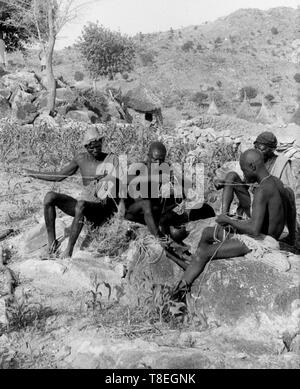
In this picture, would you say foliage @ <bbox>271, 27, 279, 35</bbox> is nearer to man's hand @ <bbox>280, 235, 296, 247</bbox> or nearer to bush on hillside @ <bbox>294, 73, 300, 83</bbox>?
bush on hillside @ <bbox>294, 73, 300, 83</bbox>

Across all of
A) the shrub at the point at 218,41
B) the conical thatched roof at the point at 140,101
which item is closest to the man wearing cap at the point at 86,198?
the conical thatched roof at the point at 140,101

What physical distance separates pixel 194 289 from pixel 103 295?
0.74 meters

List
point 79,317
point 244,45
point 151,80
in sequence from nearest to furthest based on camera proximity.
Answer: point 79,317
point 151,80
point 244,45

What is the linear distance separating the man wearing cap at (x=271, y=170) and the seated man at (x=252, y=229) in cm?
53

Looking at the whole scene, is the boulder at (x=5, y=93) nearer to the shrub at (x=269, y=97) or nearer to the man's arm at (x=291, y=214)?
the man's arm at (x=291, y=214)

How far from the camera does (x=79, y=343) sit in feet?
11.6

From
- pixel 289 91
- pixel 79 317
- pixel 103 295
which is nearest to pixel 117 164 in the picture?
pixel 103 295

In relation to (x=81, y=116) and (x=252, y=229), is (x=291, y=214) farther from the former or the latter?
(x=81, y=116)

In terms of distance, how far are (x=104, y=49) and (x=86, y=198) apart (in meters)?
26.2

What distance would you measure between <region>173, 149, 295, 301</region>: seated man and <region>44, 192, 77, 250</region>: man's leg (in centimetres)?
144

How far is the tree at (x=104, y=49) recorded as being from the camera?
97.2ft

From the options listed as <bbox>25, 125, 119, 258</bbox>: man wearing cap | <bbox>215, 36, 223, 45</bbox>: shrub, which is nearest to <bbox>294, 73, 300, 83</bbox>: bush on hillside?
<bbox>215, 36, 223, 45</bbox>: shrub

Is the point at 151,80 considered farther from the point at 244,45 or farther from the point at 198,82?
the point at 244,45
